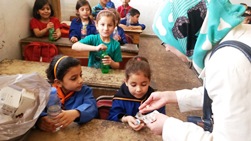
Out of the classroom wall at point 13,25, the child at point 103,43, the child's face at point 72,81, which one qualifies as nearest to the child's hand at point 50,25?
the classroom wall at point 13,25

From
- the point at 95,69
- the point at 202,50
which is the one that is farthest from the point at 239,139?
the point at 95,69

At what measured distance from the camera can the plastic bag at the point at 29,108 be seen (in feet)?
2.97

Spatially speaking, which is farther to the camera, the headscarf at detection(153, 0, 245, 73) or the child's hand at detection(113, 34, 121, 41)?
the child's hand at detection(113, 34, 121, 41)

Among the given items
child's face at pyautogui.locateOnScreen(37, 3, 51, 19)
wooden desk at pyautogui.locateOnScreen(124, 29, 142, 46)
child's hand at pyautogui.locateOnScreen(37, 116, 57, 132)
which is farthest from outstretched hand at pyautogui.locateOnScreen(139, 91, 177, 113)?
wooden desk at pyautogui.locateOnScreen(124, 29, 142, 46)

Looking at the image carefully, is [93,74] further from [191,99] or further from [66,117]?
[191,99]

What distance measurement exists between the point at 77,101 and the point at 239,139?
95 centimetres

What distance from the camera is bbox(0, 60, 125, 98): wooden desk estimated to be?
179cm

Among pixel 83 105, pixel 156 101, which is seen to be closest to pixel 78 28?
pixel 83 105

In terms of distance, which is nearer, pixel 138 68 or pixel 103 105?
pixel 138 68

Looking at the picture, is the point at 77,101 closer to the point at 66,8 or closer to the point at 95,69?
the point at 95,69

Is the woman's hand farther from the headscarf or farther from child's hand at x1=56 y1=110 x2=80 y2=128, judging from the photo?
child's hand at x1=56 y1=110 x2=80 y2=128

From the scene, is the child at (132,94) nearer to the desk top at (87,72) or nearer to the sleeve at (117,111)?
the sleeve at (117,111)

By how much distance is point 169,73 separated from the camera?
13.0 ft

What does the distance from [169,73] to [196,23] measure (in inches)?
127
